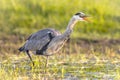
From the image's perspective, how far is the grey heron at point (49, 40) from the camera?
10.5 meters

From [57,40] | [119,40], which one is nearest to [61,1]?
[119,40]

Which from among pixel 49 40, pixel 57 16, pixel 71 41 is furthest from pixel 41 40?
pixel 57 16

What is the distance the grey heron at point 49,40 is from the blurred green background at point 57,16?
3656 mm

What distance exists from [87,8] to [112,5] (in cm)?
80

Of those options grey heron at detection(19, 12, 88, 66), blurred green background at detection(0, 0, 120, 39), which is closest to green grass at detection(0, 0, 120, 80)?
blurred green background at detection(0, 0, 120, 39)

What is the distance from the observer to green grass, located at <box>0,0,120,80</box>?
10178 mm

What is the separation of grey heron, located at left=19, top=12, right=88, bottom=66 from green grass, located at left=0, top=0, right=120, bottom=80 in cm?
30

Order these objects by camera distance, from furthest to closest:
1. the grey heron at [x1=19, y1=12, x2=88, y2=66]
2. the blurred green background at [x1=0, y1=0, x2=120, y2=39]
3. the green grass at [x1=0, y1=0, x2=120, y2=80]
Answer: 1. the blurred green background at [x1=0, y1=0, x2=120, y2=39]
2. the grey heron at [x1=19, y1=12, x2=88, y2=66]
3. the green grass at [x1=0, y1=0, x2=120, y2=80]

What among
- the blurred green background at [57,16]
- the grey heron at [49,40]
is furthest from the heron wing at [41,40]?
the blurred green background at [57,16]

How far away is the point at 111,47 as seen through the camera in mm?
13648

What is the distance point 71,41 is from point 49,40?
3376mm

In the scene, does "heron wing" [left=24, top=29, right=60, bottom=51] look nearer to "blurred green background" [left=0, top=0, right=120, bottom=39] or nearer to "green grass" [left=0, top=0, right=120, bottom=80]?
"green grass" [left=0, top=0, right=120, bottom=80]

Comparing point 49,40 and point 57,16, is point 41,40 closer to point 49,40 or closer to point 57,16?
point 49,40

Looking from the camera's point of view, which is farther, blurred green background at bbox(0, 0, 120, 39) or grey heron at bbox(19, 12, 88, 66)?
blurred green background at bbox(0, 0, 120, 39)
